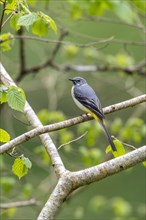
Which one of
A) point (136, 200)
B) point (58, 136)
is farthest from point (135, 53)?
point (58, 136)

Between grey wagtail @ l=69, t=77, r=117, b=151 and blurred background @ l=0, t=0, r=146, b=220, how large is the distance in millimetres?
369

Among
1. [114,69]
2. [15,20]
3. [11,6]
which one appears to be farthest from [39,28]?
[114,69]

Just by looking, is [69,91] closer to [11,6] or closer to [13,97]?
[11,6]

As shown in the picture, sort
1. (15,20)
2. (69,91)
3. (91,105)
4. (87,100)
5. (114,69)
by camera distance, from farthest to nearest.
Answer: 1. (69,91)
2. (114,69)
3. (87,100)
4. (91,105)
5. (15,20)

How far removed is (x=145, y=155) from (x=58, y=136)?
374cm

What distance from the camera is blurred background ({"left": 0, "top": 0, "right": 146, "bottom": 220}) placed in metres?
5.57

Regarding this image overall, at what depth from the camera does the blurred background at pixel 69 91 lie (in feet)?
18.3

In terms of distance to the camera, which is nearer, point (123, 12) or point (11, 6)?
point (11, 6)

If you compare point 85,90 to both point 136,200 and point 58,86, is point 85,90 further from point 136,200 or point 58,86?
point 136,200

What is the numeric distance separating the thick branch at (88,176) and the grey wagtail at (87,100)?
1194 millimetres

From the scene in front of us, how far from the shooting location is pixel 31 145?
7.72m

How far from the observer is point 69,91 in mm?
8000

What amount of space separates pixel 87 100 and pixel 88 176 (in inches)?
69.0

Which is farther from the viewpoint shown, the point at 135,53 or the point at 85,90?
the point at 135,53
